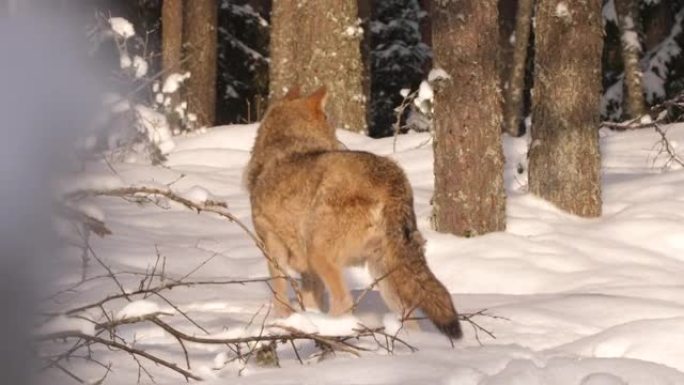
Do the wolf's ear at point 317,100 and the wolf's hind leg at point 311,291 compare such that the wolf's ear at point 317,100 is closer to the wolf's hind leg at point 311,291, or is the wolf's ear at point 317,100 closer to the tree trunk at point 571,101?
the wolf's hind leg at point 311,291

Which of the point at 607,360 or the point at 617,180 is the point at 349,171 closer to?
the point at 607,360

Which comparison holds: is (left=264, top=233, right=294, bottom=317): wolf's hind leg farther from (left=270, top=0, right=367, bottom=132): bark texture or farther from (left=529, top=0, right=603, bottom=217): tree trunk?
(left=270, top=0, right=367, bottom=132): bark texture

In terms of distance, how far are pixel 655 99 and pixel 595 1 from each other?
1084 centimetres

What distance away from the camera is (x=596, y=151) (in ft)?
27.5

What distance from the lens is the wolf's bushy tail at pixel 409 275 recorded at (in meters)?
4.63

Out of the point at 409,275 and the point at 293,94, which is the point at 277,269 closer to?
the point at 409,275

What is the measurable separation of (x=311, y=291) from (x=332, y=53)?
5360 millimetres

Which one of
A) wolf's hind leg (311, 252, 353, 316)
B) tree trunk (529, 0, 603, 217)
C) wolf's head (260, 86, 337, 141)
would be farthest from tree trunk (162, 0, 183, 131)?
wolf's hind leg (311, 252, 353, 316)

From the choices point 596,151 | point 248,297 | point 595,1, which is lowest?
point 248,297

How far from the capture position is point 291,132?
639 cm

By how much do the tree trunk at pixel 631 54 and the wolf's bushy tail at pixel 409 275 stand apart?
34.0 feet

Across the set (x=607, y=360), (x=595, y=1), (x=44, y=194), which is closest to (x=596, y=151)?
(x=595, y=1)

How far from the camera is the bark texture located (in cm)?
1078

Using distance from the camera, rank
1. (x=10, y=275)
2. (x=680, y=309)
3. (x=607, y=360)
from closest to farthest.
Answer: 1. (x=10, y=275)
2. (x=607, y=360)
3. (x=680, y=309)
